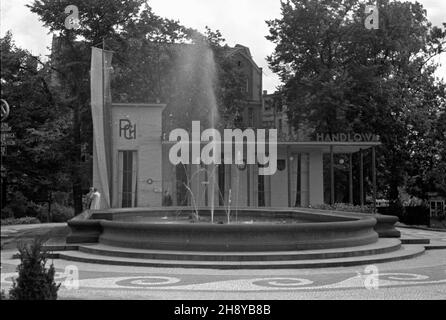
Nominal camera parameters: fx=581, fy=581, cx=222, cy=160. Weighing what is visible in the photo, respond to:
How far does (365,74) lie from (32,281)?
1409 inches

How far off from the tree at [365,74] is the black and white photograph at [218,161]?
137 mm

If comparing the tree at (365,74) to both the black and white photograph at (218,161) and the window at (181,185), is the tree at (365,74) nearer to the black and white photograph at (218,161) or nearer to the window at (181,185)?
the black and white photograph at (218,161)

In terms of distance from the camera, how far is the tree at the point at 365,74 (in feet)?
130

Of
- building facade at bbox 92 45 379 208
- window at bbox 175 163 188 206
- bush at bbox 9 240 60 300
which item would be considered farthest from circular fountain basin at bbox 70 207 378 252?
window at bbox 175 163 188 206

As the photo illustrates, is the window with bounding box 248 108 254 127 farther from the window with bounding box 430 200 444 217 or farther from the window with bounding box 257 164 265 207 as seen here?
the window with bounding box 257 164 265 207

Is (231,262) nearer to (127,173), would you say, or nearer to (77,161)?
(127,173)

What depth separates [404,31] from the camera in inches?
1610

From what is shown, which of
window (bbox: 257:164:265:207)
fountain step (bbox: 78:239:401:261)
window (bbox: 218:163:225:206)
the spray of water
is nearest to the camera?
fountain step (bbox: 78:239:401:261)

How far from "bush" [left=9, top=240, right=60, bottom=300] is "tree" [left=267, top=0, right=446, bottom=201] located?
109 feet

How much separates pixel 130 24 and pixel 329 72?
13799 millimetres

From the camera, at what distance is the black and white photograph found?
1120cm

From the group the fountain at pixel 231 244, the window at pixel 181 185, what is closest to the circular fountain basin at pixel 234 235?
the fountain at pixel 231 244
